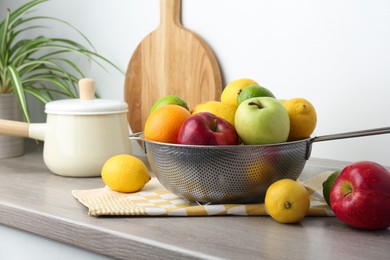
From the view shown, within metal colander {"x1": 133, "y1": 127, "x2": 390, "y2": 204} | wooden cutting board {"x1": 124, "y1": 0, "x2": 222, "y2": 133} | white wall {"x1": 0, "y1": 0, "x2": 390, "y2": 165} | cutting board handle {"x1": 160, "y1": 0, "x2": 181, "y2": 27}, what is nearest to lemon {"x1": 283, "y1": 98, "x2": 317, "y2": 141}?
metal colander {"x1": 133, "y1": 127, "x2": 390, "y2": 204}

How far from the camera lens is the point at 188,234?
0.80m

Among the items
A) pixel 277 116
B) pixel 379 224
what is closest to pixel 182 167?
pixel 277 116

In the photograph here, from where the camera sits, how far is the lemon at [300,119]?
92cm

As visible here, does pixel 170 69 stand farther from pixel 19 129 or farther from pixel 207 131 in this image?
pixel 207 131

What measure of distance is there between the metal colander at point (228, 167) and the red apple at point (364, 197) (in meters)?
0.07

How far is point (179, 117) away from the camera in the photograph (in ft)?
3.01

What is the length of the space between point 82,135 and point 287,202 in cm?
50

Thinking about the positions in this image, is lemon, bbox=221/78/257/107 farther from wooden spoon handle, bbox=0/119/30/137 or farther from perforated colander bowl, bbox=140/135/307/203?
wooden spoon handle, bbox=0/119/30/137

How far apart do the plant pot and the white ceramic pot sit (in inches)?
10.2

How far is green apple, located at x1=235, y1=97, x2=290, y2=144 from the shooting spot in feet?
2.80

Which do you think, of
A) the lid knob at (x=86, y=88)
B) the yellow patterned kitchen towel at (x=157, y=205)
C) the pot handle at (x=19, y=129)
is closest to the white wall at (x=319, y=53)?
the yellow patterned kitchen towel at (x=157, y=205)

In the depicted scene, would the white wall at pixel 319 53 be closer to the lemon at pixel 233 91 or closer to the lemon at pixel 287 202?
the lemon at pixel 233 91

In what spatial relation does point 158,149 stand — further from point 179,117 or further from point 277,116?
point 277,116

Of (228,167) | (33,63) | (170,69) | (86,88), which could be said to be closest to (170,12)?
(170,69)
